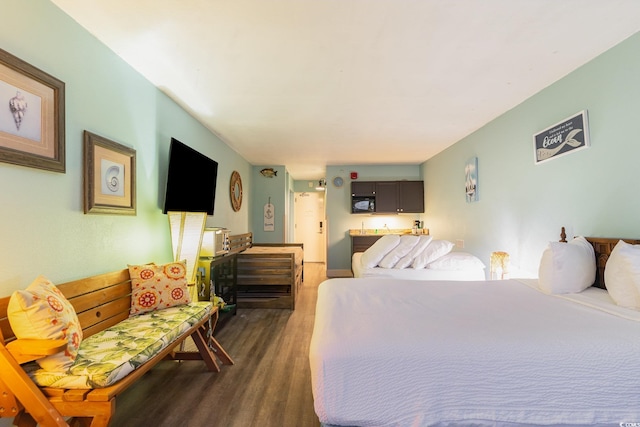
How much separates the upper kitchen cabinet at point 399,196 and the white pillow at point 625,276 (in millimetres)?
4566

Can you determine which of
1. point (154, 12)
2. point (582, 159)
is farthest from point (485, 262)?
point (154, 12)

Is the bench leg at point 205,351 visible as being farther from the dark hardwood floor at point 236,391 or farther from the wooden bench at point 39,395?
the wooden bench at point 39,395

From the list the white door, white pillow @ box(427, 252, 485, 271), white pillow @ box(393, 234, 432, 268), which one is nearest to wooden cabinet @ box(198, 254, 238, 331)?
white pillow @ box(393, 234, 432, 268)

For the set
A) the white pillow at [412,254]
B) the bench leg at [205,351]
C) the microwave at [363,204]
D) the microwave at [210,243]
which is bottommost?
the bench leg at [205,351]

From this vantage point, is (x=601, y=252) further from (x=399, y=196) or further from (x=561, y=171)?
(x=399, y=196)

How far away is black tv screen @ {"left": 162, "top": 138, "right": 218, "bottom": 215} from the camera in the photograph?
2.83m

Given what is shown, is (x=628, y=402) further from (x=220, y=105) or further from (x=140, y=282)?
(x=220, y=105)

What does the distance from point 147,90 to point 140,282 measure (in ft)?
5.63

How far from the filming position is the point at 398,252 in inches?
137

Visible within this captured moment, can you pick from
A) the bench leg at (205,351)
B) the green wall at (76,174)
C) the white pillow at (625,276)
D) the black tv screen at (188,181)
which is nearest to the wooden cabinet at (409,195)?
the black tv screen at (188,181)

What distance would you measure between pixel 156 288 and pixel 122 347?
71cm

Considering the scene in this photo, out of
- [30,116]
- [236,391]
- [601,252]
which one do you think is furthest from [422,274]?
[30,116]

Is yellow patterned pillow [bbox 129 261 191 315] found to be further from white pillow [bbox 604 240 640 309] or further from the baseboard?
the baseboard

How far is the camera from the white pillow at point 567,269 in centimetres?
209
